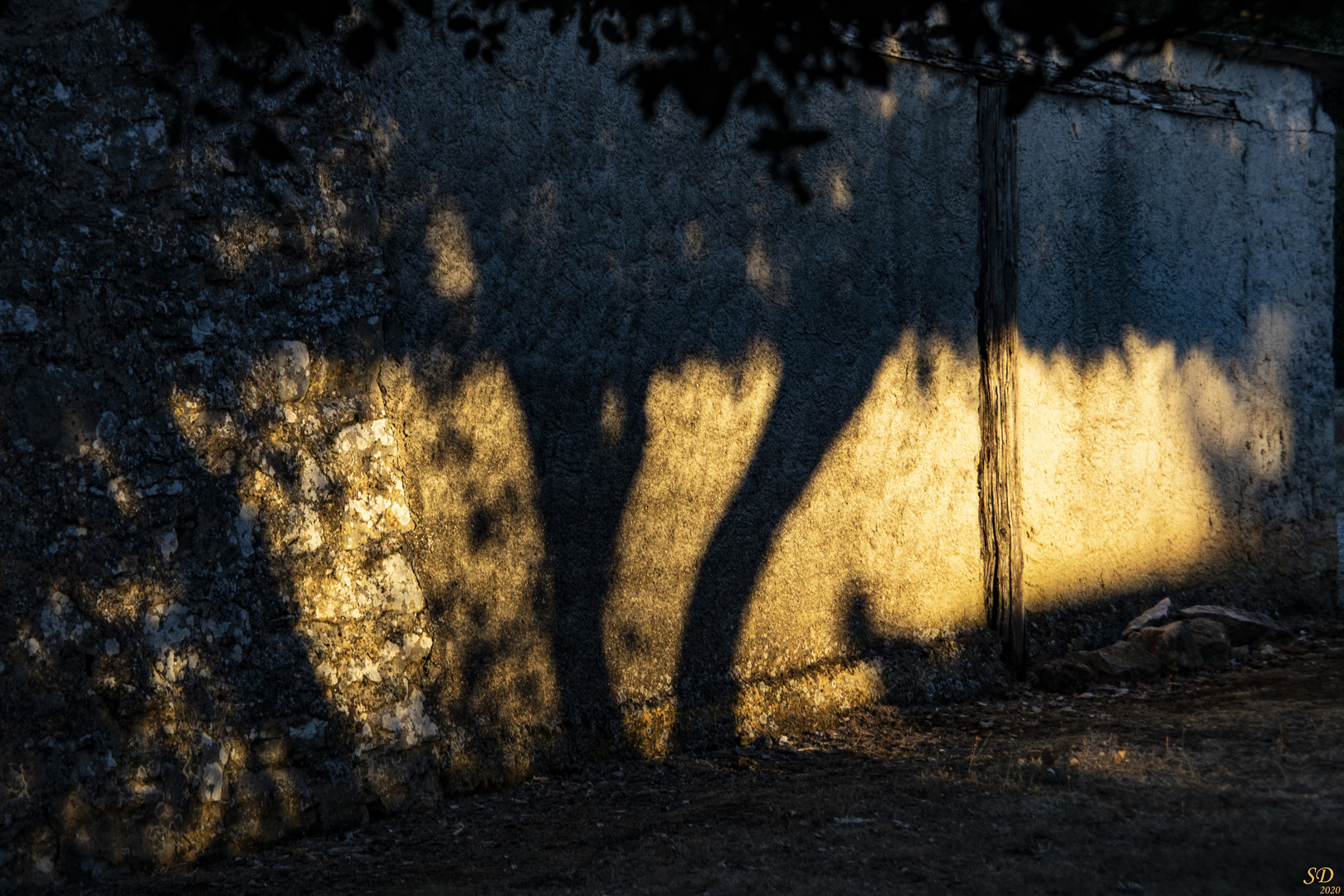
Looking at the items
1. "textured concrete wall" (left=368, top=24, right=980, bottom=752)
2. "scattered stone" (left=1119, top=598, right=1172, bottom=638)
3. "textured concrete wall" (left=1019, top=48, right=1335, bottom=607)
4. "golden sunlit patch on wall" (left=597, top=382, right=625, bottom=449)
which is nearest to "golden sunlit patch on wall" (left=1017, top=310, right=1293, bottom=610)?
"textured concrete wall" (left=1019, top=48, right=1335, bottom=607)

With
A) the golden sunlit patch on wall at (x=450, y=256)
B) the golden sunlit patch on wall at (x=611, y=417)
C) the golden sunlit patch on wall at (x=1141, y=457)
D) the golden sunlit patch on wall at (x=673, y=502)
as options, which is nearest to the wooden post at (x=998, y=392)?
the golden sunlit patch on wall at (x=1141, y=457)

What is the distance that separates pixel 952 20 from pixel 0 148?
9.29ft

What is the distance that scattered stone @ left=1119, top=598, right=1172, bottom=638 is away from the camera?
6.57 meters

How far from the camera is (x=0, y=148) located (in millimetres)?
3436

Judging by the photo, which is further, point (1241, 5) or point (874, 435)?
point (874, 435)

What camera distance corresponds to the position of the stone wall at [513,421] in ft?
11.7

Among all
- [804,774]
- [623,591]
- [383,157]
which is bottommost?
[804,774]

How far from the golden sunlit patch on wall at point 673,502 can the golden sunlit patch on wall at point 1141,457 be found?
1.88 meters

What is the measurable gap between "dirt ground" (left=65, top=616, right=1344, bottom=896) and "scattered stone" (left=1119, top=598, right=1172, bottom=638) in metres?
1.32

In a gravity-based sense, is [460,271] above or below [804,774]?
above

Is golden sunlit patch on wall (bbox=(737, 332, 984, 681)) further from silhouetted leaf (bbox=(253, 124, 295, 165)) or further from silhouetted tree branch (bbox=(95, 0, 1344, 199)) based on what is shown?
silhouetted leaf (bbox=(253, 124, 295, 165))

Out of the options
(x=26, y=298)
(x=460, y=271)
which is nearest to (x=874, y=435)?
(x=460, y=271)

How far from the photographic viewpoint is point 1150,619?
6.60 meters

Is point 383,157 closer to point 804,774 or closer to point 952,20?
point 952,20
